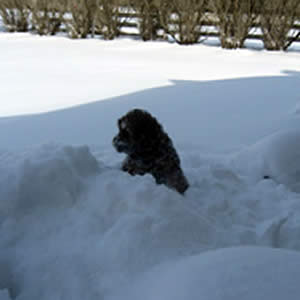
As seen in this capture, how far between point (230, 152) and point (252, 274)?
2525 millimetres

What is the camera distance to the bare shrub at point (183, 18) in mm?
10750

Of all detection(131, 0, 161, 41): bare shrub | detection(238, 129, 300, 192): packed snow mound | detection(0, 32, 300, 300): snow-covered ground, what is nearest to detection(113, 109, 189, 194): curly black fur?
detection(0, 32, 300, 300): snow-covered ground

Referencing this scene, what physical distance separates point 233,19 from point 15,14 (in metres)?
9.34

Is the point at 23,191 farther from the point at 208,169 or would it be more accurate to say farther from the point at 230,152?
the point at 230,152

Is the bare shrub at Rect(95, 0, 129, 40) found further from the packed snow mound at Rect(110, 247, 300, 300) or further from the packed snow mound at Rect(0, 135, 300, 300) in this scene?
the packed snow mound at Rect(110, 247, 300, 300)

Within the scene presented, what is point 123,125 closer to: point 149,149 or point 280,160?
point 149,149

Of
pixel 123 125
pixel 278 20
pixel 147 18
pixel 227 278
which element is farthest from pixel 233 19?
pixel 227 278

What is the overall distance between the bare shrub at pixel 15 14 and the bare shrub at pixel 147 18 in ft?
15.6

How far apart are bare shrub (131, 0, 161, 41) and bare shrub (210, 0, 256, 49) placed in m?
2.25

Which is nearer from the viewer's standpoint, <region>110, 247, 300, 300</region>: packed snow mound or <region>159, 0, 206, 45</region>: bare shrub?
<region>110, 247, 300, 300</region>: packed snow mound

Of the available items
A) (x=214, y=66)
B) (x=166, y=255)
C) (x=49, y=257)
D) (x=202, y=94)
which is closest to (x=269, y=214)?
(x=166, y=255)

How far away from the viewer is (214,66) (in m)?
8.31

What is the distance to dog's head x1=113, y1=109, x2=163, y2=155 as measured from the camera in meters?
2.76

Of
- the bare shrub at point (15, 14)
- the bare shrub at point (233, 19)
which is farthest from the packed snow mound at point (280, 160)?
the bare shrub at point (15, 14)
